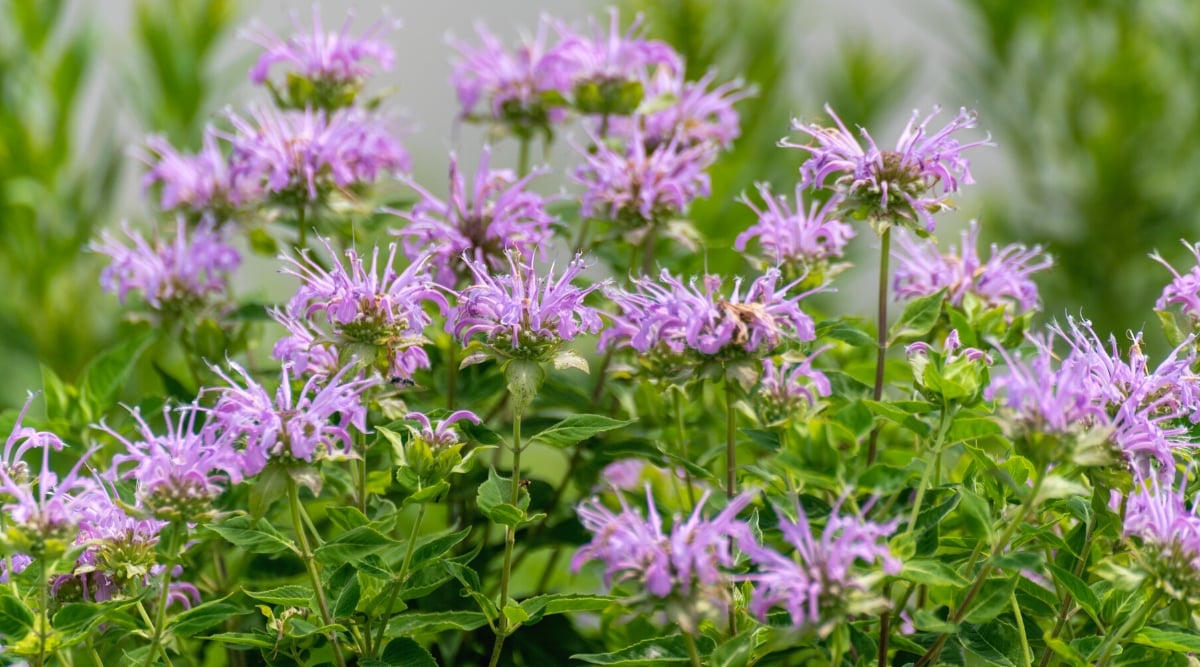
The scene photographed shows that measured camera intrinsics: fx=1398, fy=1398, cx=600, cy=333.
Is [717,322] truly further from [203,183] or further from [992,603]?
[203,183]

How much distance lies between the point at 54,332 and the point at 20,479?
150 centimetres

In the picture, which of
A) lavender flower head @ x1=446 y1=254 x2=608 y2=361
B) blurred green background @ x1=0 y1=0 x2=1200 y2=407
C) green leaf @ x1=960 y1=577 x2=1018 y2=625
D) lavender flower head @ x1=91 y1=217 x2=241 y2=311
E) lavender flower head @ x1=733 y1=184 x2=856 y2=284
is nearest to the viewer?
green leaf @ x1=960 y1=577 x2=1018 y2=625

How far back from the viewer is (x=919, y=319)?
106cm

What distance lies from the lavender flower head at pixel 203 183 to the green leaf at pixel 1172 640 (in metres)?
0.90

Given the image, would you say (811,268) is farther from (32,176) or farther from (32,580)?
(32,176)

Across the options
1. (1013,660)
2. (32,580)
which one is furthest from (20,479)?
(1013,660)

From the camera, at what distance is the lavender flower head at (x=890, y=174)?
1018mm

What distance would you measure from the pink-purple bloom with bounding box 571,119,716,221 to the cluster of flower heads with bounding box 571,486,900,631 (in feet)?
1.61

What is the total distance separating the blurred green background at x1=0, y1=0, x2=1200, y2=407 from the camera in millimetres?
2328

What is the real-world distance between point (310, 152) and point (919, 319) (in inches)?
22.5

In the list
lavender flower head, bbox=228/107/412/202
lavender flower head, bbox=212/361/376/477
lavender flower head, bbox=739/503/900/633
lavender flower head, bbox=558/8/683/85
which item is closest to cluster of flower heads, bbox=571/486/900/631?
lavender flower head, bbox=739/503/900/633

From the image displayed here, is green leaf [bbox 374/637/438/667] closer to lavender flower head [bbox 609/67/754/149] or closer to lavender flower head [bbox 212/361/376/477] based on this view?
lavender flower head [bbox 212/361/376/477]

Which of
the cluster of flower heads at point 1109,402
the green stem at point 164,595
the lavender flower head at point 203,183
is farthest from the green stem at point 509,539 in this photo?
the lavender flower head at point 203,183

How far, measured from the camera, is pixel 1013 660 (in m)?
0.94
